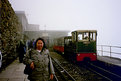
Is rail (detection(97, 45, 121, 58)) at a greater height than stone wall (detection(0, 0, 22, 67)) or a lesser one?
lesser

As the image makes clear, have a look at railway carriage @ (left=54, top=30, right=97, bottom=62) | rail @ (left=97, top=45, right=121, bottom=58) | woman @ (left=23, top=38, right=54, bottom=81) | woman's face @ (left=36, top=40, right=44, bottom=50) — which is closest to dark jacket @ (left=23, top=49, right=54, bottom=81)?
woman @ (left=23, top=38, right=54, bottom=81)

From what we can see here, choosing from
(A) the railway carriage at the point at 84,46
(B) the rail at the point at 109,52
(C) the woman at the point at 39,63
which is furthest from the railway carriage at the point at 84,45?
(C) the woman at the point at 39,63

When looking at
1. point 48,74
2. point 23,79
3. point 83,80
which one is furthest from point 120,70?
point 48,74

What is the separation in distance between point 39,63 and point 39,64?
A: 0.08ft

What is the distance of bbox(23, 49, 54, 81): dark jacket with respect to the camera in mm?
3396

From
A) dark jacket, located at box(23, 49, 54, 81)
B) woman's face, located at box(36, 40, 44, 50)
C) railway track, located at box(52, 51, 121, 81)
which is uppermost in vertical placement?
woman's face, located at box(36, 40, 44, 50)

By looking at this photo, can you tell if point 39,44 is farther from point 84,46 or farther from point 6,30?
point 84,46

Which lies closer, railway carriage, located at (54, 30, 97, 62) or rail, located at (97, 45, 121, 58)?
rail, located at (97, 45, 121, 58)

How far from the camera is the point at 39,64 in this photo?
344 centimetres

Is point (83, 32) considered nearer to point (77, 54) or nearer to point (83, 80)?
point (77, 54)

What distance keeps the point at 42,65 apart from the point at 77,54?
864 centimetres

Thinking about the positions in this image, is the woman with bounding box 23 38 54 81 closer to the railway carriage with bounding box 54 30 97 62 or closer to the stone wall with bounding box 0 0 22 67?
the stone wall with bounding box 0 0 22 67

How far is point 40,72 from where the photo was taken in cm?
341

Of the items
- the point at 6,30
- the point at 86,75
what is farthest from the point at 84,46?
the point at 6,30
